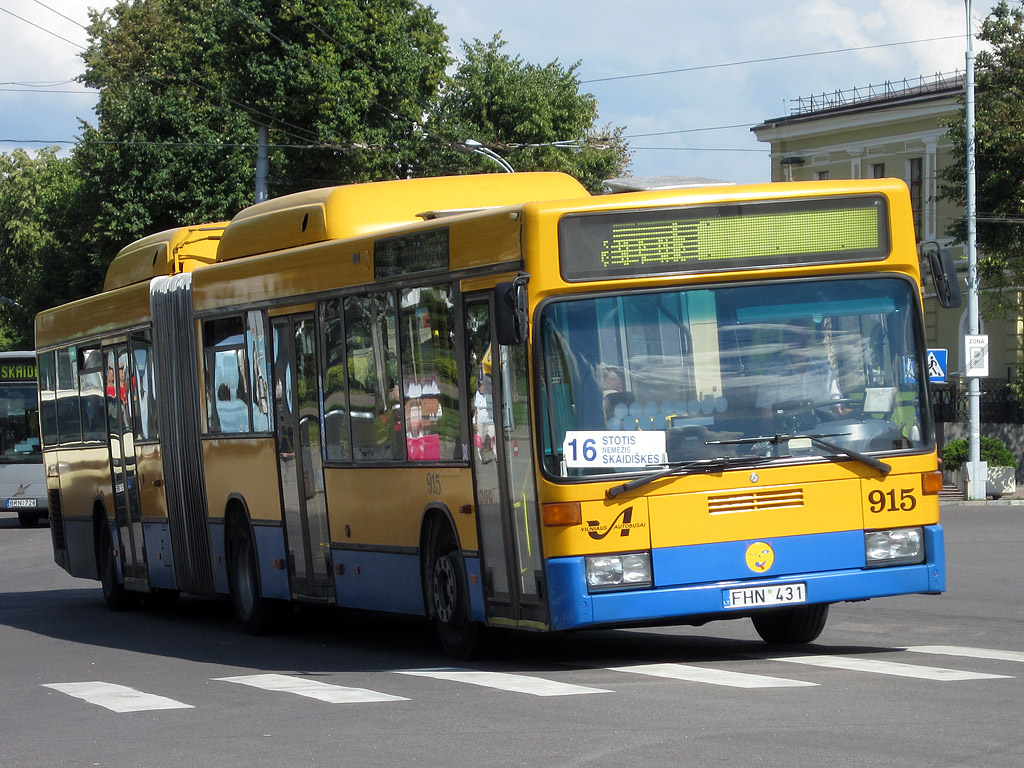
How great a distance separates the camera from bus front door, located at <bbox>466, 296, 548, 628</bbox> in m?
10.3

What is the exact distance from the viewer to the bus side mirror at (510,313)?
9875 mm

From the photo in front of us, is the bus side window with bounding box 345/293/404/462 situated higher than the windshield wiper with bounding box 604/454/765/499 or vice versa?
the bus side window with bounding box 345/293/404/462

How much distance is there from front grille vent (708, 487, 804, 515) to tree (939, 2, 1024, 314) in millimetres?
29349

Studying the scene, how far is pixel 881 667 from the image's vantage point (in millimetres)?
10172

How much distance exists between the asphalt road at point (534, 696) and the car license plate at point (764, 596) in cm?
39

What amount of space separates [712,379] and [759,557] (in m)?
1.06

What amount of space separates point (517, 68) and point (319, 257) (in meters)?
41.5

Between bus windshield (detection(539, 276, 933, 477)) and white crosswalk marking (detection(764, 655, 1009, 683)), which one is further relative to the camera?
bus windshield (detection(539, 276, 933, 477))

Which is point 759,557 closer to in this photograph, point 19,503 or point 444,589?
point 444,589

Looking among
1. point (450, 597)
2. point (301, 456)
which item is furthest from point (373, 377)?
point (450, 597)

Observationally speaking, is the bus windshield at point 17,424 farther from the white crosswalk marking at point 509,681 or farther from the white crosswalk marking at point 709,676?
the white crosswalk marking at point 709,676

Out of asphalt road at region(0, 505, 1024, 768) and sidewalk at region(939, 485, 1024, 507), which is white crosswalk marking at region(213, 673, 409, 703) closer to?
asphalt road at region(0, 505, 1024, 768)

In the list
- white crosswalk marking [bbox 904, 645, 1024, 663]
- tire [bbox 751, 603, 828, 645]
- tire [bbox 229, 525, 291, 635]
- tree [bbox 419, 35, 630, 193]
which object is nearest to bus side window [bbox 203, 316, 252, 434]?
tire [bbox 229, 525, 291, 635]

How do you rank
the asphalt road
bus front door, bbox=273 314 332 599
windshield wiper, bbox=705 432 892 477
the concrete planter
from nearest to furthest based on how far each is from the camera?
the asphalt road < windshield wiper, bbox=705 432 892 477 < bus front door, bbox=273 314 332 599 < the concrete planter
